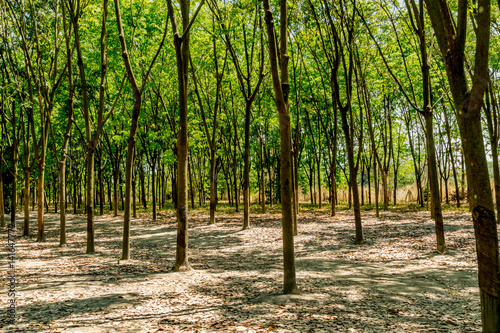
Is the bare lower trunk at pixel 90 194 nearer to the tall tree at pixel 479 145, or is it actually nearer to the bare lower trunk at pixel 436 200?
the tall tree at pixel 479 145

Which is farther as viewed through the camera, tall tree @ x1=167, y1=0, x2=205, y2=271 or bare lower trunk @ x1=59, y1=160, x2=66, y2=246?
bare lower trunk @ x1=59, y1=160, x2=66, y2=246

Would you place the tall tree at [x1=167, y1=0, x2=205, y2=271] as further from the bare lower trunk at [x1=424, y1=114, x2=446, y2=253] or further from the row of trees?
the bare lower trunk at [x1=424, y1=114, x2=446, y2=253]

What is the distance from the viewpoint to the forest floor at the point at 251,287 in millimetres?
4668

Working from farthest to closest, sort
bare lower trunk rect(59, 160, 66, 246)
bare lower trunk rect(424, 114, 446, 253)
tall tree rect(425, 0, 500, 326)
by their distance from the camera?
bare lower trunk rect(59, 160, 66, 246), bare lower trunk rect(424, 114, 446, 253), tall tree rect(425, 0, 500, 326)

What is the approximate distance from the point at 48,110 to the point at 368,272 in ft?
37.0

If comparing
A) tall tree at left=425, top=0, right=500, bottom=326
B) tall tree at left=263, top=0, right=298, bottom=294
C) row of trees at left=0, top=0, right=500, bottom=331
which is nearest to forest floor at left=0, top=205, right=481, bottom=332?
tall tree at left=263, top=0, right=298, bottom=294

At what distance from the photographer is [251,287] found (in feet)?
21.6

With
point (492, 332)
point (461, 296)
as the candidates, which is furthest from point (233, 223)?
point (492, 332)

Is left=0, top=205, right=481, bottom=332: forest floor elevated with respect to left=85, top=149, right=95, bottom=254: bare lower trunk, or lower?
lower

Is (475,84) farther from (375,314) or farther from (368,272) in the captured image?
(368,272)

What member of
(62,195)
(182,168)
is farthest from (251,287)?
(62,195)

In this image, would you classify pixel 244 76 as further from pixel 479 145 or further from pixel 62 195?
pixel 479 145

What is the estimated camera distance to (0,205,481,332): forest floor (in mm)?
4668

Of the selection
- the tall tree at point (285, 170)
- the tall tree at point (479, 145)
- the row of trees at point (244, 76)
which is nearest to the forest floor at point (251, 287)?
the tall tree at point (285, 170)
